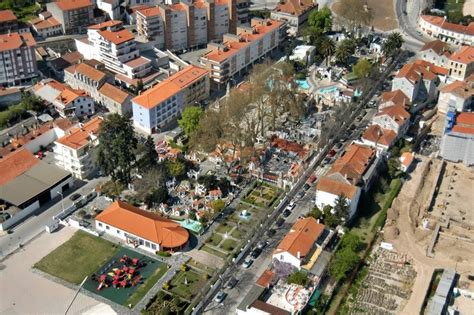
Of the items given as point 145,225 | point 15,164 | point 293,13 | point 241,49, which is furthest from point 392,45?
point 15,164

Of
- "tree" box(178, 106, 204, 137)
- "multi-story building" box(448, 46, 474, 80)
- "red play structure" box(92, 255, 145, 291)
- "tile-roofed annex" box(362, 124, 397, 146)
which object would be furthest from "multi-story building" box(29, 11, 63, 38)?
"multi-story building" box(448, 46, 474, 80)

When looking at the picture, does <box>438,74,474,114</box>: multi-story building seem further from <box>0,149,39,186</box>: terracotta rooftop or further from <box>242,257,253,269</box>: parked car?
<box>0,149,39,186</box>: terracotta rooftop

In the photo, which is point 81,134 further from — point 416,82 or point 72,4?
point 416,82

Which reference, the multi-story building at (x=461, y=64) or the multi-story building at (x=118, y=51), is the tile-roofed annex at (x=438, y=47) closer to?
the multi-story building at (x=461, y=64)

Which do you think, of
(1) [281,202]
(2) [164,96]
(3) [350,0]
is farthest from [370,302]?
(3) [350,0]

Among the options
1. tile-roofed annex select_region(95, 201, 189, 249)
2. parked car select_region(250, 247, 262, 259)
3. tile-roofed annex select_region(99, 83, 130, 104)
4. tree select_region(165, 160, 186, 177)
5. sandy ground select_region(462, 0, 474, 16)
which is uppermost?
sandy ground select_region(462, 0, 474, 16)
